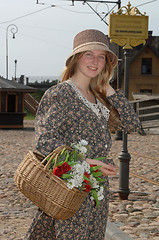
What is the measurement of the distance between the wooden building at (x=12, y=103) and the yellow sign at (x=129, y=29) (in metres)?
21.1

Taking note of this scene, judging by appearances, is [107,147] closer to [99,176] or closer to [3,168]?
[99,176]

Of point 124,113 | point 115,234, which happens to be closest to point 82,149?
point 124,113

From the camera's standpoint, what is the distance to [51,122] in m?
2.96

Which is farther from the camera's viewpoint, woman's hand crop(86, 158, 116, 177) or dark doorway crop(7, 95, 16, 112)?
dark doorway crop(7, 95, 16, 112)

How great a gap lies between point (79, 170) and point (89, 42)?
100 cm

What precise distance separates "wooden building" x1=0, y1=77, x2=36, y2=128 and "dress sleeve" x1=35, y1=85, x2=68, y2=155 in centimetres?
2467

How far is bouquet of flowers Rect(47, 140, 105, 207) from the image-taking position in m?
2.72

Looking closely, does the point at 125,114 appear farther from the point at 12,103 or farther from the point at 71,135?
the point at 12,103

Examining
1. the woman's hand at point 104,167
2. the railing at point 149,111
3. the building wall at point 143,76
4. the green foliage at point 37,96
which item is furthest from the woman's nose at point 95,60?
the green foliage at point 37,96

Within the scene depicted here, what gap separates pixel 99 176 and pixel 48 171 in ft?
1.86

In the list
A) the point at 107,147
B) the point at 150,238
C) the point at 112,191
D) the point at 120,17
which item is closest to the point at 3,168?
the point at 112,191

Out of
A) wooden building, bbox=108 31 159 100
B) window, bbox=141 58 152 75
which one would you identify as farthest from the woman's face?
window, bbox=141 58 152 75

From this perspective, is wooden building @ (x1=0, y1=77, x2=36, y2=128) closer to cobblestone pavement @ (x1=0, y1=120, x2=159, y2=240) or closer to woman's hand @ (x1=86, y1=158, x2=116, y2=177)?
cobblestone pavement @ (x1=0, y1=120, x2=159, y2=240)

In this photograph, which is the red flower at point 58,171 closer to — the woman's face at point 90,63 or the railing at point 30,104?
the woman's face at point 90,63
